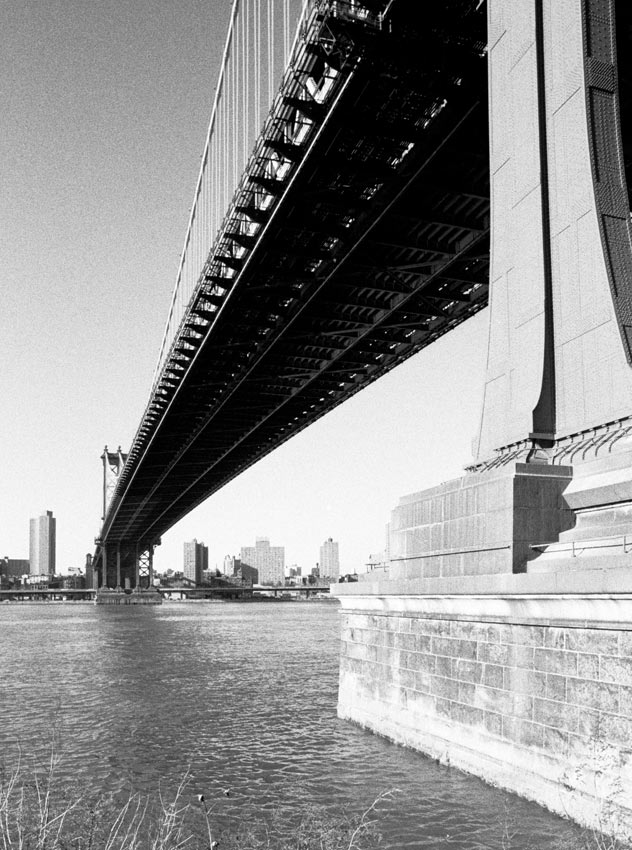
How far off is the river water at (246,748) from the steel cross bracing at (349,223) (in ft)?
38.5

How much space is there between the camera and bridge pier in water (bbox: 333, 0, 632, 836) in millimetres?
9664

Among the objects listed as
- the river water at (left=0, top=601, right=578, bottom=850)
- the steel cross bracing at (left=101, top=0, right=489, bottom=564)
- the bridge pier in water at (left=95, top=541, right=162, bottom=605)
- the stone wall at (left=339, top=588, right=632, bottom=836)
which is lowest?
the bridge pier in water at (left=95, top=541, right=162, bottom=605)

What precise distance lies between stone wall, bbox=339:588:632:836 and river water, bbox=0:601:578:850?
37 centimetres

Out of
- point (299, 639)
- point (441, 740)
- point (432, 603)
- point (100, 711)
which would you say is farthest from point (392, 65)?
point (299, 639)

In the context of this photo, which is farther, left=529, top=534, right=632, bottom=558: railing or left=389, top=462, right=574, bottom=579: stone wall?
left=389, top=462, right=574, bottom=579: stone wall

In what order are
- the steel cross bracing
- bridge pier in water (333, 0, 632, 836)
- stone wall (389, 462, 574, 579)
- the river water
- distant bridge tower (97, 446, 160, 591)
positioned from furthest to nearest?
distant bridge tower (97, 446, 160, 591)
the steel cross bracing
stone wall (389, 462, 574, 579)
the river water
bridge pier in water (333, 0, 632, 836)

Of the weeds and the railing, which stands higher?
the railing

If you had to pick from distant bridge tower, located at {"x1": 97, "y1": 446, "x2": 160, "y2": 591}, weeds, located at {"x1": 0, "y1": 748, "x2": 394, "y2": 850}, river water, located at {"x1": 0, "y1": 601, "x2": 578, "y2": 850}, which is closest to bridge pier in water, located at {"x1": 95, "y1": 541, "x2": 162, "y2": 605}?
distant bridge tower, located at {"x1": 97, "y1": 446, "x2": 160, "y2": 591}

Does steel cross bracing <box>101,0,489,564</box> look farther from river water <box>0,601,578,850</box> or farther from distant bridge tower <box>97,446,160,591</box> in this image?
distant bridge tower <box>97,446,160,591</box>

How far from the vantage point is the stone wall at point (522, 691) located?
29.9ft

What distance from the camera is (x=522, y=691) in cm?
1074

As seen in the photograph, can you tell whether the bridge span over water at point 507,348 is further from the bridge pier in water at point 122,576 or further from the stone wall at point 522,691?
the bridge pier in water at point 122,576

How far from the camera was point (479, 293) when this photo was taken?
32.2m

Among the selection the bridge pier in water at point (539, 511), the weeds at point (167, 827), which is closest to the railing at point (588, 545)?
the bridge pier in water at point (539, 511)
